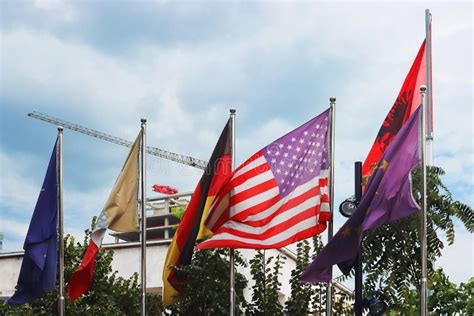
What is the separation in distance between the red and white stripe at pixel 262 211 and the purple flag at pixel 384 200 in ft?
6.54

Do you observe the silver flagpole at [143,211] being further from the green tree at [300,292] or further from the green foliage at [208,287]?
the green tree at [300,292]

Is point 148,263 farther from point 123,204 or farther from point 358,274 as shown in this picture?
point 358,274

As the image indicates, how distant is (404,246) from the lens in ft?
77.9

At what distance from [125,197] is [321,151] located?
5.62 metres

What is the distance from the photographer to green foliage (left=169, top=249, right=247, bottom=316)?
27.5 meters

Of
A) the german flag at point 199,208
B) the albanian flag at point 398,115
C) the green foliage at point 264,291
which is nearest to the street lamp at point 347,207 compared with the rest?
the albanian flag at point 398,115

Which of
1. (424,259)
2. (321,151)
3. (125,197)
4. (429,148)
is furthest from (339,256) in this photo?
(125,197)

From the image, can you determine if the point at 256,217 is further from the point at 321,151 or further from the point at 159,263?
the point at 159,263

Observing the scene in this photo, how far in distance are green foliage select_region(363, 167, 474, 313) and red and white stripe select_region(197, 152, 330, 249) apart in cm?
225

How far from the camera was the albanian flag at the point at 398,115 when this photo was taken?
2300 cm

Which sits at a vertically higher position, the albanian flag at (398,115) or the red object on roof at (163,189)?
the red object on roof at (163,189)

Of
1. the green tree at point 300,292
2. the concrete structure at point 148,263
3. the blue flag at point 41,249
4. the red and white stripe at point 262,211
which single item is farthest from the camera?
the concrete structure at point 148,263

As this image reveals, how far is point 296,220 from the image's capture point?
2231cm

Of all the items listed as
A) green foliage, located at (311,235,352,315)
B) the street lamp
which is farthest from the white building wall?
the street lamp
